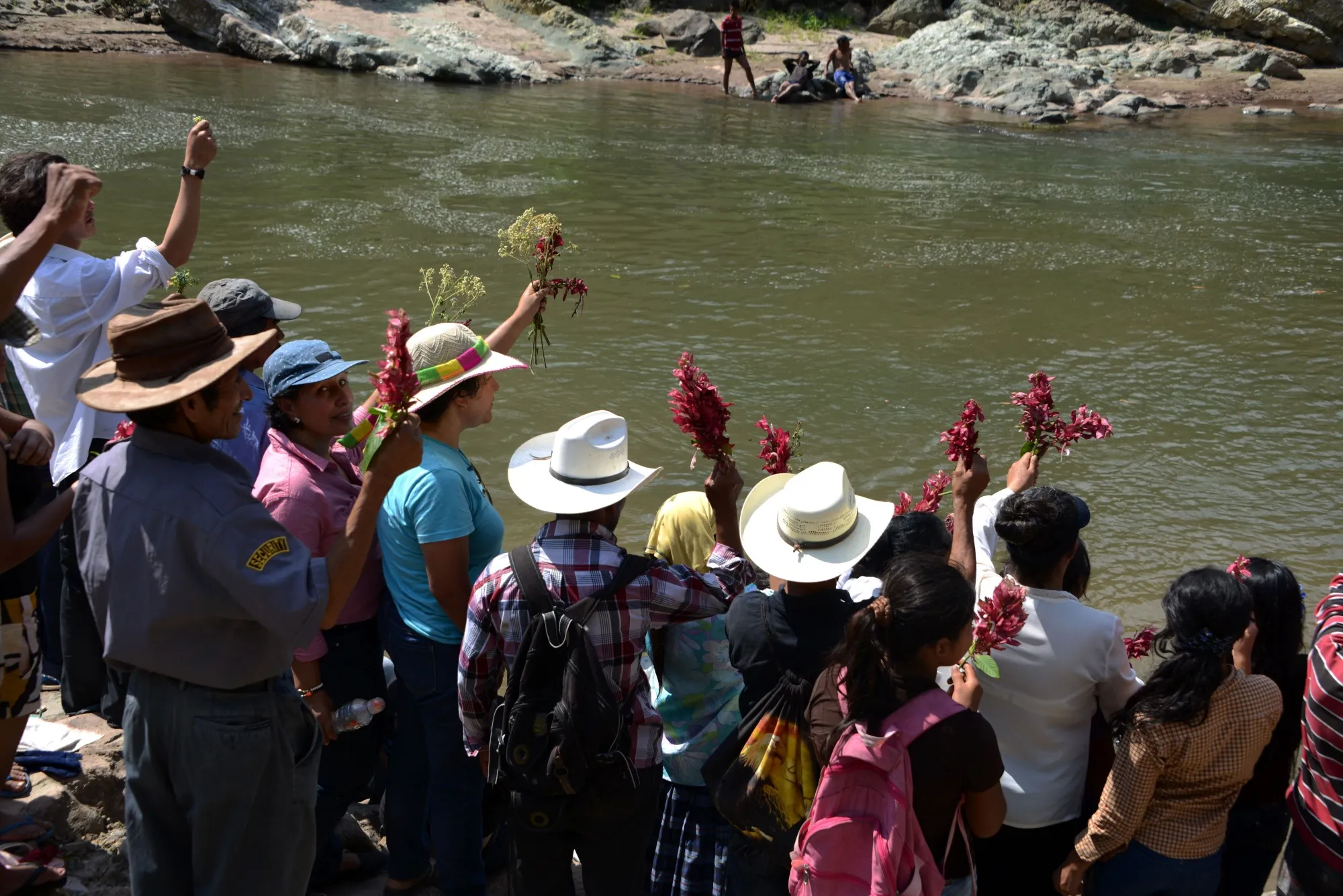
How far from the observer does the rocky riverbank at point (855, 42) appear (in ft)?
80.1

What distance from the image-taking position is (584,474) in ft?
11.6

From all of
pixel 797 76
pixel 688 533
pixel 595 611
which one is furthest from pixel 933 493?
pixel 797 76

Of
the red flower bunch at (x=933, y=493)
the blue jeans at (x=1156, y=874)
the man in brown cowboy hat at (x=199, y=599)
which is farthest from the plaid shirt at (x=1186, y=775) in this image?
the man in brown cowboy hat at (x=199, y=599)

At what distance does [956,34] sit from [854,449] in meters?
22.0

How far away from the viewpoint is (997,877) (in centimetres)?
378

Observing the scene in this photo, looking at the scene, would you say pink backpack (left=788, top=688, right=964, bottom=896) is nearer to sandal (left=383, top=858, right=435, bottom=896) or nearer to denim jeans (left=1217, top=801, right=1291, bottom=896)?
denim jeans (left=1217, top=801, right=1291, bottom=896)

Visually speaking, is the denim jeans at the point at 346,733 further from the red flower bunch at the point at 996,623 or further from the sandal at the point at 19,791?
the red flower bunch at the point at 996,623

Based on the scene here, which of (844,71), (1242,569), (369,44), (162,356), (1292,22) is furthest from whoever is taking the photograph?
(1292,22)

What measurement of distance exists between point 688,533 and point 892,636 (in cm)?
126

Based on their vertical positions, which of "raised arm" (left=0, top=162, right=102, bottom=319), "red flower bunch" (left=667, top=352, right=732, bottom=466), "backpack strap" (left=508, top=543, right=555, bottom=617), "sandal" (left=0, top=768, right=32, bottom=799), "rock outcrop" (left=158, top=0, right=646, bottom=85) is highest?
Result: "rock outcrop" (left=158, top=0, right=646, bottom=85)

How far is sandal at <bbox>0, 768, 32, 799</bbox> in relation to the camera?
162 inches

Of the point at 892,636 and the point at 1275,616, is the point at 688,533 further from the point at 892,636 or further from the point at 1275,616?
the point at 1275,616

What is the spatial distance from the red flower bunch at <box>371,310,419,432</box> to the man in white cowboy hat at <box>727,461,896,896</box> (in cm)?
104

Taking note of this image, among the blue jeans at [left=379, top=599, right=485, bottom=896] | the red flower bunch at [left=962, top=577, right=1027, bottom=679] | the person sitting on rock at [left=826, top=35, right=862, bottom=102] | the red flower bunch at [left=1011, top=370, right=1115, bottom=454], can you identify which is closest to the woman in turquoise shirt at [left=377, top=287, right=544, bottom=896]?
the blue jeans at [left=379, top=599, right=485, bottom=896]
